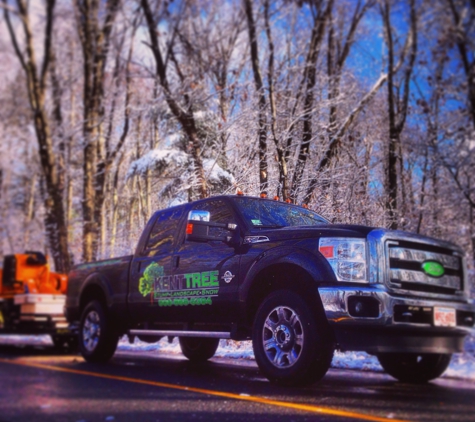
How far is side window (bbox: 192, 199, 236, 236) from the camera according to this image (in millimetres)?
5910

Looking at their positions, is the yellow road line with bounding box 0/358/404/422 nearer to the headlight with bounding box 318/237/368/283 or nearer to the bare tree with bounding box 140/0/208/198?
the headlight with bounding box 318/237/368/283

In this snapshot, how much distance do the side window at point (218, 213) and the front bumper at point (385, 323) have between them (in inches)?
63.9

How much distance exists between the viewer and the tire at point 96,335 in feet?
26.3

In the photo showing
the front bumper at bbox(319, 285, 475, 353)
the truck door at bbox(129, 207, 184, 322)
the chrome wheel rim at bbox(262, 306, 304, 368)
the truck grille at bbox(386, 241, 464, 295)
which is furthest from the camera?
the truck door at bbox(129, 207, 184, 322)

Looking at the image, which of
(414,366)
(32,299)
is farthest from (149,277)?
(32,299)

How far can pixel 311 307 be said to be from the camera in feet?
16.4

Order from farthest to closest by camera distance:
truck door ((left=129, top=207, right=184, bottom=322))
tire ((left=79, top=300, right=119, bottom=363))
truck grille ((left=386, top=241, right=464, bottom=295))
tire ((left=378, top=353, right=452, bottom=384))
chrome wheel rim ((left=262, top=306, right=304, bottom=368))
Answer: tire ((left=79, top=300, right=119, bottom=363)) < truck door ((left=129, top=207, right=184, bottom=322)) < tire ((left=378, top=353, right=452, bottom=384)) < chrome wheel rim ((left=262, top=306, right=304, bottom=368)) < truck grille ((left=386, top=241, right=464, bottom=295))

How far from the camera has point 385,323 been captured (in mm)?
4477

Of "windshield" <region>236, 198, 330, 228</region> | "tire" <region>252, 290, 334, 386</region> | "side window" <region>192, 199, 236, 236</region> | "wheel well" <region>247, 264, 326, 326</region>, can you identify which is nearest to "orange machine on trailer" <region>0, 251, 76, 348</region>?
"side window" <region>192, 199, 236, 236</region>

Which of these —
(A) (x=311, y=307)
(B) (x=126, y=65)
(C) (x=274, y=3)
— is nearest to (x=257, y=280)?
(A) (x=311, y=307)

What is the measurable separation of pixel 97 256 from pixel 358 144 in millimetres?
10202

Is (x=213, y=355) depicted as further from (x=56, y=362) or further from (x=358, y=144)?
(x=358, y=144)

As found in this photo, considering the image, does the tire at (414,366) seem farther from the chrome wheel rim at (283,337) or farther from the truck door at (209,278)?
the truck door at (209,278)

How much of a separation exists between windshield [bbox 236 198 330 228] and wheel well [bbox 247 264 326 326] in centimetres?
65
